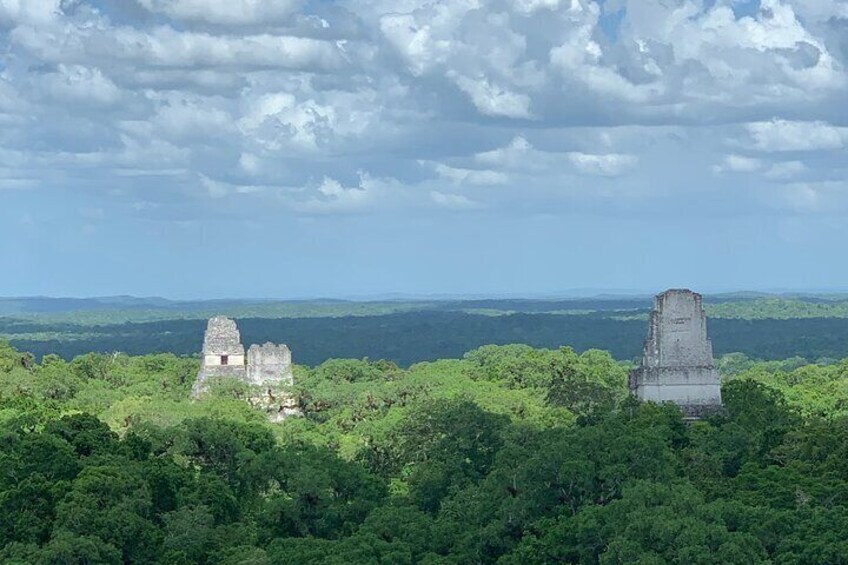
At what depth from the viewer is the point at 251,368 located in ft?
249

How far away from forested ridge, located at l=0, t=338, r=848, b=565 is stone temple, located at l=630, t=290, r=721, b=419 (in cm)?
97

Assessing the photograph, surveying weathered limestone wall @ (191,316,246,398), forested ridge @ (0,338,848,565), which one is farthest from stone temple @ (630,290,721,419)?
weathered limestone wall @ (191,316,246,398)

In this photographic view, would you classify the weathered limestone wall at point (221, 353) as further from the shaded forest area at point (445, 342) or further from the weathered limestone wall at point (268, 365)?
the shaded forest area at point (445, 342)

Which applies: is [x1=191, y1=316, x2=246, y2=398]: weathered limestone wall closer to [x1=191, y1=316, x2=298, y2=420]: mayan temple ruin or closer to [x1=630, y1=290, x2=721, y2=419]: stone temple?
[x1=191, y1=316, x2=298, y2=420]: mayan temple ruin

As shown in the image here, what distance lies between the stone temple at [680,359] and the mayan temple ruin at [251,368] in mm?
21107

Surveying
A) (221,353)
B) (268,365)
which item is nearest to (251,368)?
(268,365)

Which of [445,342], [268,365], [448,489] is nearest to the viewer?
[448,489]

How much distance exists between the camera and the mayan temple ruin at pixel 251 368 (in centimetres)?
7338

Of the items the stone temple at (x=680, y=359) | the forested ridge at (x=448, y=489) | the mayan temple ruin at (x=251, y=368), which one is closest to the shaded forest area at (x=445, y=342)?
the mayan temple ruin at (x=251, y=368)

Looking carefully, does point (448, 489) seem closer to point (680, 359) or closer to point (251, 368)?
point (680, 359)

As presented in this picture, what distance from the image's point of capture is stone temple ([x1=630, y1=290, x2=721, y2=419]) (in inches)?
2149

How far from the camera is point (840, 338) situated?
558ft

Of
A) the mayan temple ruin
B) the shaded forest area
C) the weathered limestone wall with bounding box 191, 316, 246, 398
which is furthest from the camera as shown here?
the shaded forest area

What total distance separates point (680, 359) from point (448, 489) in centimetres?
1197
